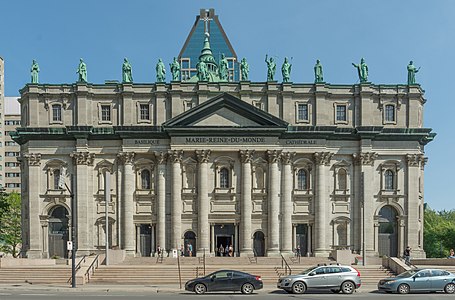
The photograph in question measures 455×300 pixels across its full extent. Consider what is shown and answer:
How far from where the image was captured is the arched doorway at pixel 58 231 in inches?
2047

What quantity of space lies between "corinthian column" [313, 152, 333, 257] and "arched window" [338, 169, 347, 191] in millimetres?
1937

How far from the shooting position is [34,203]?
51.6 metres

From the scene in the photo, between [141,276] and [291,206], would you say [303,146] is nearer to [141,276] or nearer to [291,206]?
[291,206]

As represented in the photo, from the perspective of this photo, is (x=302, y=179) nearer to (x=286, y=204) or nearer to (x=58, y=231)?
(x=286, y=204)

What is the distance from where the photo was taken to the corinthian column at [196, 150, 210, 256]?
50.7 meters

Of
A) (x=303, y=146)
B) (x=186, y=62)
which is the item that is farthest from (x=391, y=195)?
(x=186, y=62)

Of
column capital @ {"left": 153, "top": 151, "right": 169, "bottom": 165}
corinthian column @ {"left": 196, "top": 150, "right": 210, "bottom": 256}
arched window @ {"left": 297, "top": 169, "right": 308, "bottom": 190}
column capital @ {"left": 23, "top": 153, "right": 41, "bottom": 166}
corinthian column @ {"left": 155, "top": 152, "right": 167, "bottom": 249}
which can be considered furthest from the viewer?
arched window @ {"left": 297, "top": 169, "right": 308, "bottom": 190}

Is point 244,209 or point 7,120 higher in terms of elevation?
point 7,120

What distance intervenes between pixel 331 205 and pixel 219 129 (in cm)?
1441

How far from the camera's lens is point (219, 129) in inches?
1993

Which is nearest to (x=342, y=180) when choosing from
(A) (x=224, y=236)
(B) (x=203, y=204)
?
(A) (x=224, y=236)

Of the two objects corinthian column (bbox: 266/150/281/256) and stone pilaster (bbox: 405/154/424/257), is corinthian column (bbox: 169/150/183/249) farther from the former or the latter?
stone pilaster (bbox: 405/154/424/257)

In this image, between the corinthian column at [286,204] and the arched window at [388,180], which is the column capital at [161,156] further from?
the arched window at [388,180]

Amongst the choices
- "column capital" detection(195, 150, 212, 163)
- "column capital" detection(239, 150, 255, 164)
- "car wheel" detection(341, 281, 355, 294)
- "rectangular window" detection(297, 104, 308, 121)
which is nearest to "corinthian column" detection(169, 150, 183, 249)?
"column capital" detection(195, 150, 212, 163)
